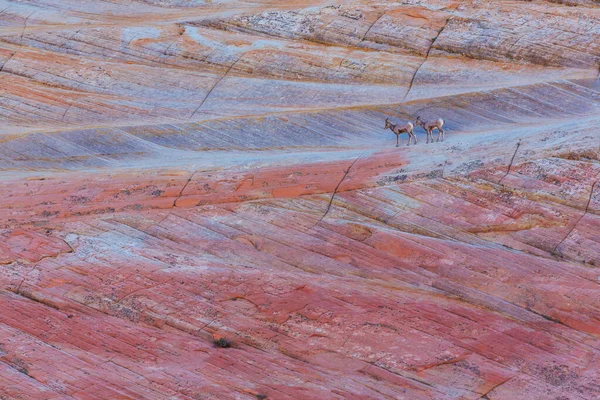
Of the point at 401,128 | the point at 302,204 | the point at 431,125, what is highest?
the point at 431,125

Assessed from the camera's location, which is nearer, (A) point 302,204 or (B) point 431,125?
(A) point 302,204

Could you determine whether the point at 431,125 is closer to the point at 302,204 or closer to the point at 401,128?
the point at 401,128

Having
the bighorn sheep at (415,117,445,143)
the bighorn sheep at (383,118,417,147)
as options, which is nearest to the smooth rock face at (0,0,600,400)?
the bighorn sheep at (383,118,417,147)

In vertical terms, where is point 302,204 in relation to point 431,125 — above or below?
below

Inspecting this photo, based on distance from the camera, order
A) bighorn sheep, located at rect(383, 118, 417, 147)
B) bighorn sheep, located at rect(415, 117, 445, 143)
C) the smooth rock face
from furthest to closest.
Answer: bighorn sheep, located at rect(383, 118, 417, 147) → bighorn sheep, located at rect(415, 117, 445, 143) → the smooth rock face

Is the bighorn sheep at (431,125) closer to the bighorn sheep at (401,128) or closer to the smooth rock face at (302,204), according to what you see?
the bighorn sheep at (401,128)

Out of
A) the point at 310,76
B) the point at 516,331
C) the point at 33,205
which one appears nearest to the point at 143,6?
the point at 310,76

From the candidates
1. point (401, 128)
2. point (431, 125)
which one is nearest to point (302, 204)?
point (401, 128)

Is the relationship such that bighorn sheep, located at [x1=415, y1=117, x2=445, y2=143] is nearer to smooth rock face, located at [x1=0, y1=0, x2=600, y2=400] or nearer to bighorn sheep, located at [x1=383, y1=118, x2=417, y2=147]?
bighorn sheep, located at [x1=383, y1=118, x2=417, y2=147]

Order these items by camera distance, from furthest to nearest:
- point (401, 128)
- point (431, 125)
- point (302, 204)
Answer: point (401, 128) → point (431, 125) → point (302, 204)
